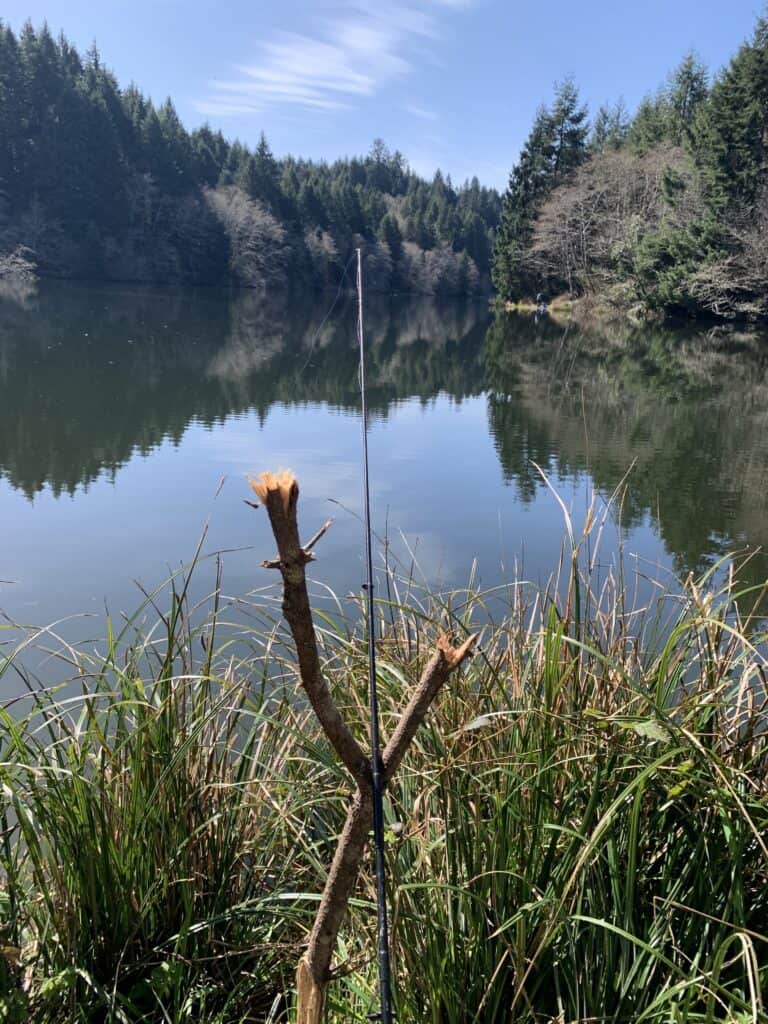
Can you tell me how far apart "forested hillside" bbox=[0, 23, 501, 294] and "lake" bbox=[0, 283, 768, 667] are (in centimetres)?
2941

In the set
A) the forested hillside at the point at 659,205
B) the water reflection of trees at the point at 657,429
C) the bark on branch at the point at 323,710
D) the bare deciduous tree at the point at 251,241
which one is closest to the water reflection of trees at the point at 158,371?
the bark on branch at the point at 323,710

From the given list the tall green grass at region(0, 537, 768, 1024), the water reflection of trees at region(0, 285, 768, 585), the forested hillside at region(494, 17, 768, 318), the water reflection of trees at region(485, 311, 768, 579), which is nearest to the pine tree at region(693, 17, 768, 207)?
the forested hillside at region(494, 17, 768, 318)

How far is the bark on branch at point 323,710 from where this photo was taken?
30.9 inches

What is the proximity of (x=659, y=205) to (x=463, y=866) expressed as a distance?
4138 centimetres

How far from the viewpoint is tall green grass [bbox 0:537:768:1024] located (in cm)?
143

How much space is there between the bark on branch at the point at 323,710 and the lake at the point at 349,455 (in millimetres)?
1041

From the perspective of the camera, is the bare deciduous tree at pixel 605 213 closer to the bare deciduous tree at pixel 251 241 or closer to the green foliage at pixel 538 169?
the green foliage at pixel 538 169

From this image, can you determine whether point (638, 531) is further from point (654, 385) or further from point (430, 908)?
point (654, 385)

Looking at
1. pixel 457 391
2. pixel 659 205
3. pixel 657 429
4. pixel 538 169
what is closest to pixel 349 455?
pixel 657 429

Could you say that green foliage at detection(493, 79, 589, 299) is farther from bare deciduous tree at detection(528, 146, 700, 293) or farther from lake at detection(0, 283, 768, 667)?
lake at detection(0, 283, 768, 667)

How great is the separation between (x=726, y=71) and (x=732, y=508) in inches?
1221

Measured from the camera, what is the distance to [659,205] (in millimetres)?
38125

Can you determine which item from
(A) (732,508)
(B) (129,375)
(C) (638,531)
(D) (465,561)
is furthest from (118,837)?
(B) (129,375)

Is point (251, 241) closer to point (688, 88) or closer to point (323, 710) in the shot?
point (688, 88)
